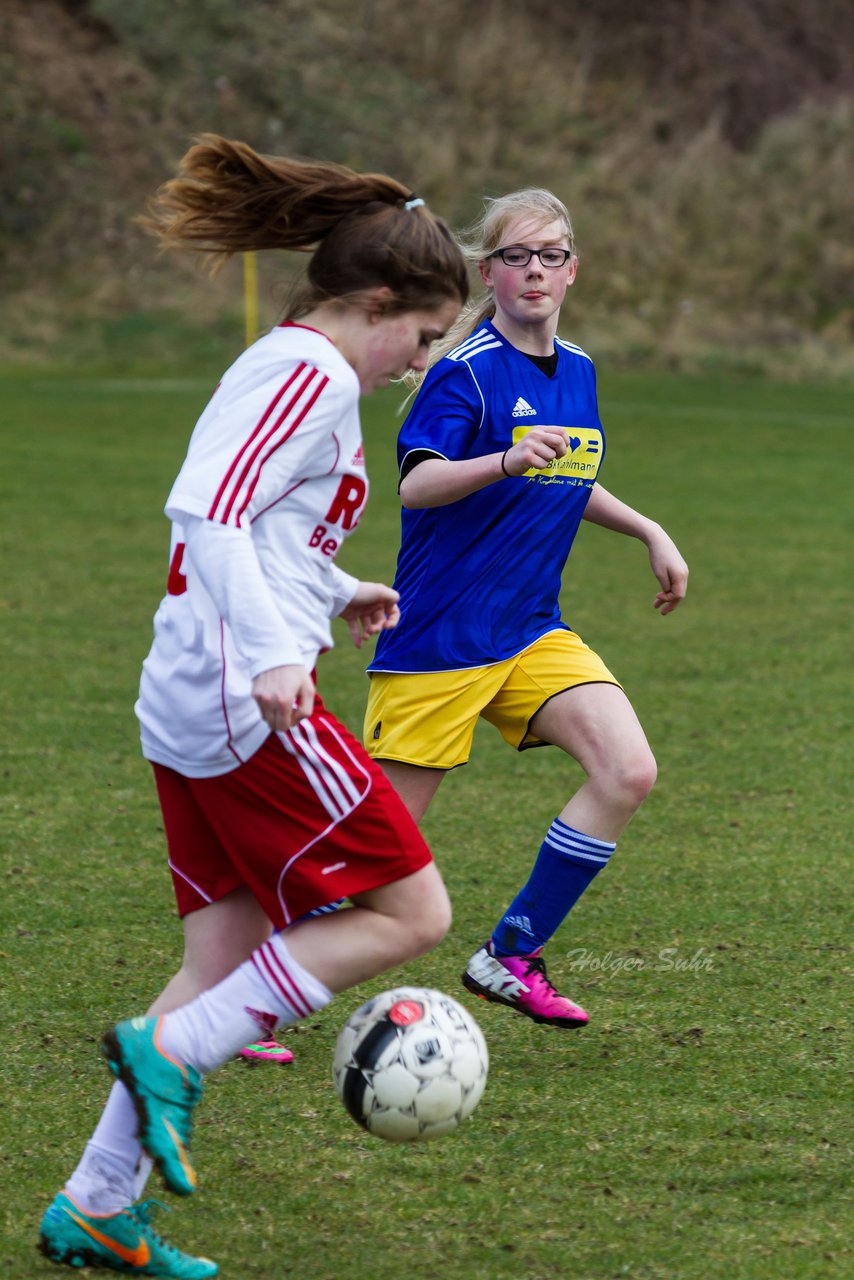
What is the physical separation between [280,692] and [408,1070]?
29.3 inches

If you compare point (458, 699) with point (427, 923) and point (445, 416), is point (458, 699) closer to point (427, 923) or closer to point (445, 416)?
point (445, 416)

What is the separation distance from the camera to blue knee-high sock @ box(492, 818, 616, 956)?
3928 millimetres

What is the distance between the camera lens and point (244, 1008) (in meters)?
2.65

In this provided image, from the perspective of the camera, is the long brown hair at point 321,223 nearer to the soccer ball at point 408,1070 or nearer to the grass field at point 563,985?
the soccer ball at point 408,1070

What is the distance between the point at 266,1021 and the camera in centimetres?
265

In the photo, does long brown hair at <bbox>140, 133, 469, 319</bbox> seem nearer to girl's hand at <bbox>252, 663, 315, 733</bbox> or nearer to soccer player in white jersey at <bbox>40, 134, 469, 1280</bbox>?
soccer player in white jersey at <bbox>40, 134, 469, 1280</bbox>

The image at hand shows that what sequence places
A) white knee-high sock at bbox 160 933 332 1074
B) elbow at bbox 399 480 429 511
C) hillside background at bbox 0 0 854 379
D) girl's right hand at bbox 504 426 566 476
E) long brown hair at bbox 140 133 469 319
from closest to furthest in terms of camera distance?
1. white knee-high sock at bbox 160 933 332 1074
2. long brown hair at bbox 140 133 469 319
3. girl's right hand at bbox 504 426 566 476
4. elbow at bbox 399 480 429 511
5. hillside background at bbox 0 0 854 379

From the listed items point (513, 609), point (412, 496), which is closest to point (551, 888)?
point (513, 609)

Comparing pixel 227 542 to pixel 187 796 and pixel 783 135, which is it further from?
pixel 783 135

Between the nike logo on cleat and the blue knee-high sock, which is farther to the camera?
the blue knee-high sock

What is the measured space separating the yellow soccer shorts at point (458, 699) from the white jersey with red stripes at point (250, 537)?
122 cm

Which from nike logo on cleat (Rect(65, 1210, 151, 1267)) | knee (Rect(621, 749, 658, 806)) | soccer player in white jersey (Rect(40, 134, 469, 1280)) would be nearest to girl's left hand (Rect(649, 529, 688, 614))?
knee (Rect(621, 749, 658, 806))

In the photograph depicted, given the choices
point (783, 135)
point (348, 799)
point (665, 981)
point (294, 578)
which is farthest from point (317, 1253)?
point (783, 135)

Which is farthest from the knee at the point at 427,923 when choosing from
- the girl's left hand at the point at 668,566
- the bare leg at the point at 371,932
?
the girl's left hand at the point at 668,566
